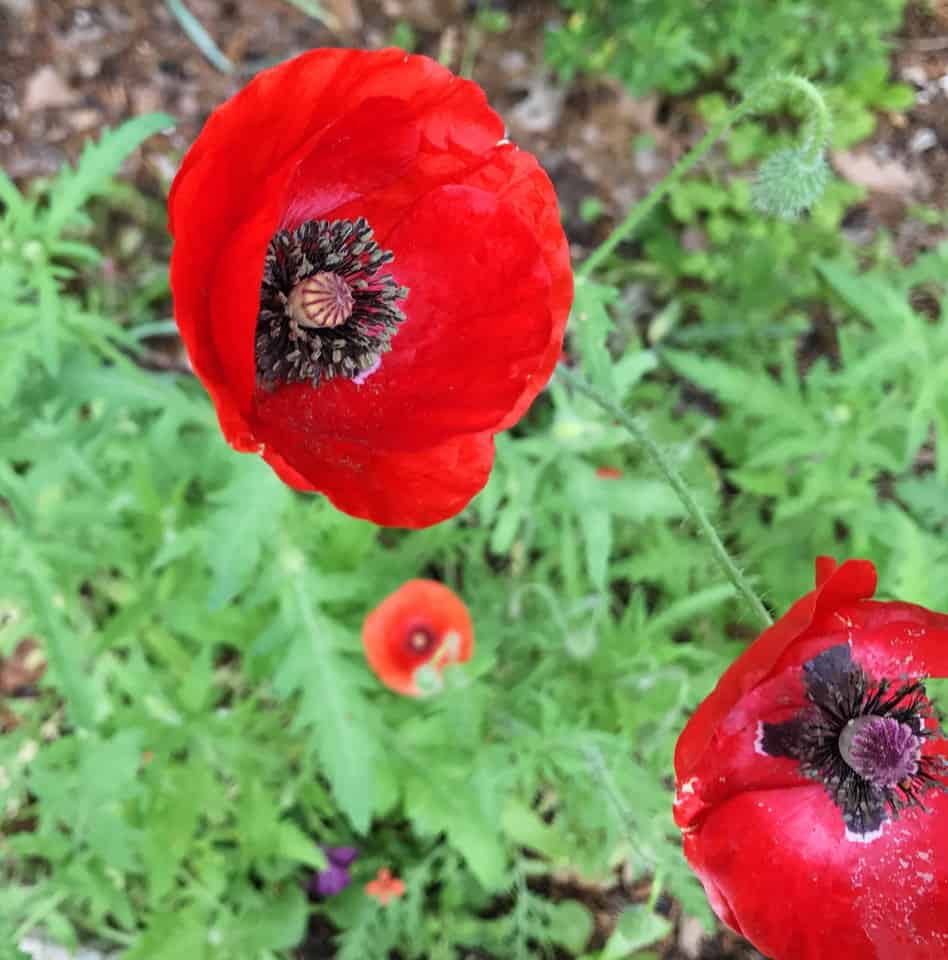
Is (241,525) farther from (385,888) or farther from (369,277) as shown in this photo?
(385,888)

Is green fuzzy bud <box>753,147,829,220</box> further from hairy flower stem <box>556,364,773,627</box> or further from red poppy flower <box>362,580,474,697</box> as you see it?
red poppy flower <box>362,580,474,697</box>

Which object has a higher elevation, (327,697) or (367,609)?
(327,697)

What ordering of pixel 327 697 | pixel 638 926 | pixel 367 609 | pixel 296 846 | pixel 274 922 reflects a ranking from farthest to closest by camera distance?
pixel 367 609
pixel 274 922
pixel 296 846
pixel 327 697
pixel 638 926

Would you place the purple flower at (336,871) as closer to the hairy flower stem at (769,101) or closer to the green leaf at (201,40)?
the hairy flower stem at (769,101)

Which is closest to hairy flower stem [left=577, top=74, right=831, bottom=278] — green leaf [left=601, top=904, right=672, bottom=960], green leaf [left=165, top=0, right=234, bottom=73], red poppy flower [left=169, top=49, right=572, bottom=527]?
red poppy flower [left=169, top=49, right=572, bottom=527]

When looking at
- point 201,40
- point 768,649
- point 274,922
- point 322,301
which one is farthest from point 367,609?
point 201,40

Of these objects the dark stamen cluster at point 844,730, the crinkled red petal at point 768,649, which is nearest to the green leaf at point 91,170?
the crinkled red petal at point 768,649
